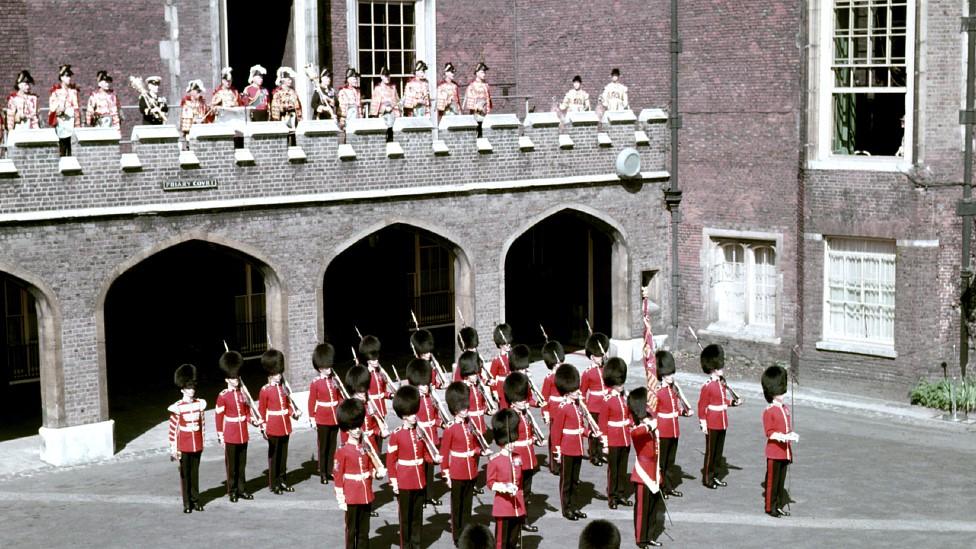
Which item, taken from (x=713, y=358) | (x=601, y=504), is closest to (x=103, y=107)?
(x=601, y=504)

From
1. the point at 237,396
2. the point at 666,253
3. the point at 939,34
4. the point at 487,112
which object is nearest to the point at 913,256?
the point at 939,34

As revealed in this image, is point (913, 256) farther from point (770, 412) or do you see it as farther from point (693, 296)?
point (770, 412)

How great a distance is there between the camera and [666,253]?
2616 centimetres

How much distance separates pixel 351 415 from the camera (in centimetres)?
1414

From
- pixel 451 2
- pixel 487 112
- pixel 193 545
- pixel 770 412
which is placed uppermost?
pixel 451 2

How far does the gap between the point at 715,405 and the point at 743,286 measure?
8.19 metres

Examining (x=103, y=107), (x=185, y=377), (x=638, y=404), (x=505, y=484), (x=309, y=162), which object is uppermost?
(x=103, y=107)

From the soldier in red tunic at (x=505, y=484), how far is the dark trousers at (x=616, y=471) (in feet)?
8.93

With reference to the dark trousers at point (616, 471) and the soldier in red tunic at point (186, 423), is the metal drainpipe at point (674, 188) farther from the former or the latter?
the soldier in red tunic at point (186, 423)

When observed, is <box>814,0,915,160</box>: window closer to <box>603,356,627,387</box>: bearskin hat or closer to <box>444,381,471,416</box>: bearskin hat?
<box>603,356,627,387</box>: bearskin hat

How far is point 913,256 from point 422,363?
946cm

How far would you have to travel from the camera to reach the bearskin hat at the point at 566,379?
16172mm

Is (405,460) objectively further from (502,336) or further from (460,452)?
(502,336)

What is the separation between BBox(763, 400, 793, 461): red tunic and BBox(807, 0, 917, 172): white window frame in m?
8.00
